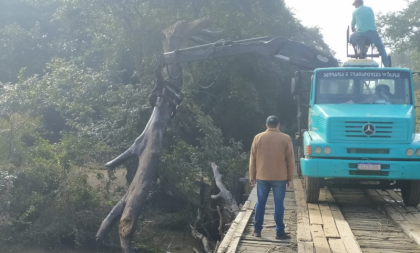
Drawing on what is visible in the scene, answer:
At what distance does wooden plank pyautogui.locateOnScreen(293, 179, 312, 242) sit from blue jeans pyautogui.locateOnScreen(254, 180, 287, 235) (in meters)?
0.31

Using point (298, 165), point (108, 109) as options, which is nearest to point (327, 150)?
point (298, 165)

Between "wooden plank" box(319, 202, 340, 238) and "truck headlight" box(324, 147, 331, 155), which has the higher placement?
"truck headlight" box(324, 147, 331, 155)

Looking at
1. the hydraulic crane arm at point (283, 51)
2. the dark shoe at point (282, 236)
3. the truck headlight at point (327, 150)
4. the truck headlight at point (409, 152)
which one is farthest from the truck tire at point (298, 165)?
the dark shoe at point (282, 236)

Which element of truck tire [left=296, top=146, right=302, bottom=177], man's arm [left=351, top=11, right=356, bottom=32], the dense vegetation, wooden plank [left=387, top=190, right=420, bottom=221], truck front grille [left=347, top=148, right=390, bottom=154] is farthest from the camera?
the dense vegetation

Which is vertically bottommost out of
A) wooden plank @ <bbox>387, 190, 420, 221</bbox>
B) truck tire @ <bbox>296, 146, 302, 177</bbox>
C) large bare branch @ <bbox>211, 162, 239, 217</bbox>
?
large bare branch @ <bbox>211, 162, 239, 217</bbox>

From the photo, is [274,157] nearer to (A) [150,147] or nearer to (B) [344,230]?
(B) [344,230]

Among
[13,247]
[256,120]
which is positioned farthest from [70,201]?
[256,120]

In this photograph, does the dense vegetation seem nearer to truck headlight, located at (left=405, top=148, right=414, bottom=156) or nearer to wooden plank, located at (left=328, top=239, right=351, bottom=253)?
truck headlight, located at (left=405, top=148, right=414, bottom=156)

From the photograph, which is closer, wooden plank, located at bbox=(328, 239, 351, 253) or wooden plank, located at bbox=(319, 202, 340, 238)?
wooden plank, located at bbox=(328, 239, 351, 253)

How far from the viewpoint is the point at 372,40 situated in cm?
1048

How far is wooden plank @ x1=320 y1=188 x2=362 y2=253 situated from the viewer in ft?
19.5

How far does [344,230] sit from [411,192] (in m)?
2.62

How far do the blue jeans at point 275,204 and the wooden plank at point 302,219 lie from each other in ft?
1.02

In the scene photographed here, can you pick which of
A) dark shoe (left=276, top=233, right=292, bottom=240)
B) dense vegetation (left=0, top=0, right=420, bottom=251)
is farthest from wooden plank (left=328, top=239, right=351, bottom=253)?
dense vegetation (left=0, top=0, right=420, bottom=251)
